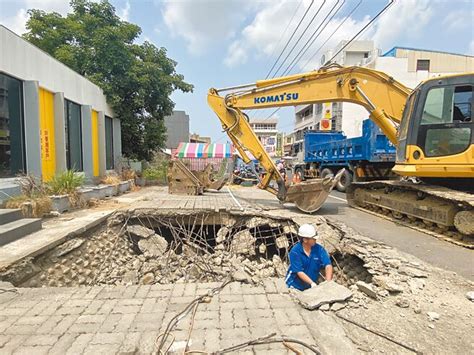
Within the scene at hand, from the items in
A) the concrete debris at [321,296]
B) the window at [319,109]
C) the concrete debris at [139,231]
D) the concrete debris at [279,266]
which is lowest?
the concrete debris at [279,266]

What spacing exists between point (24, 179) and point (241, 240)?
5534mm

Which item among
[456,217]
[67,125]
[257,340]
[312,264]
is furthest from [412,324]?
[67,125]

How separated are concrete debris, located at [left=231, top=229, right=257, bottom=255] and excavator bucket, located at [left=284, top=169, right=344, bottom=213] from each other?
5.06ft

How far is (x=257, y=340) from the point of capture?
2.39 meters

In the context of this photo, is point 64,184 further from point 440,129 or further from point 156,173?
point 156,173

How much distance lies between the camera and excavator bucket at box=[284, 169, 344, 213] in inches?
298

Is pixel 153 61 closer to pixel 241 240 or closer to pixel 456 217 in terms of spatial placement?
pixel 241 240

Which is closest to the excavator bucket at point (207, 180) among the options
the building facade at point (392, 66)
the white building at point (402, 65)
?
the building facade at point (392, 66)

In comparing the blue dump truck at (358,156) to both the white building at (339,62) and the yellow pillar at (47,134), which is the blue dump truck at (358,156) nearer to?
the yellow pillar at (47,134)

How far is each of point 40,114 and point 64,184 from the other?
7.75 ft

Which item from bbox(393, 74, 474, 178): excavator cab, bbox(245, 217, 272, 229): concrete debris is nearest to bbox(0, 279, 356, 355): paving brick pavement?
bbox(245, 217, 272, 229): concrete debris

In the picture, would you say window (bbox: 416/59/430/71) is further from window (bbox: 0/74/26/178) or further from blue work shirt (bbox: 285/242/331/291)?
window (bbox: 0/74/26/178)

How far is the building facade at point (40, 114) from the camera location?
24.5ft

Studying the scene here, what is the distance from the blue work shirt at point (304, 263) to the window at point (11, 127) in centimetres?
742
